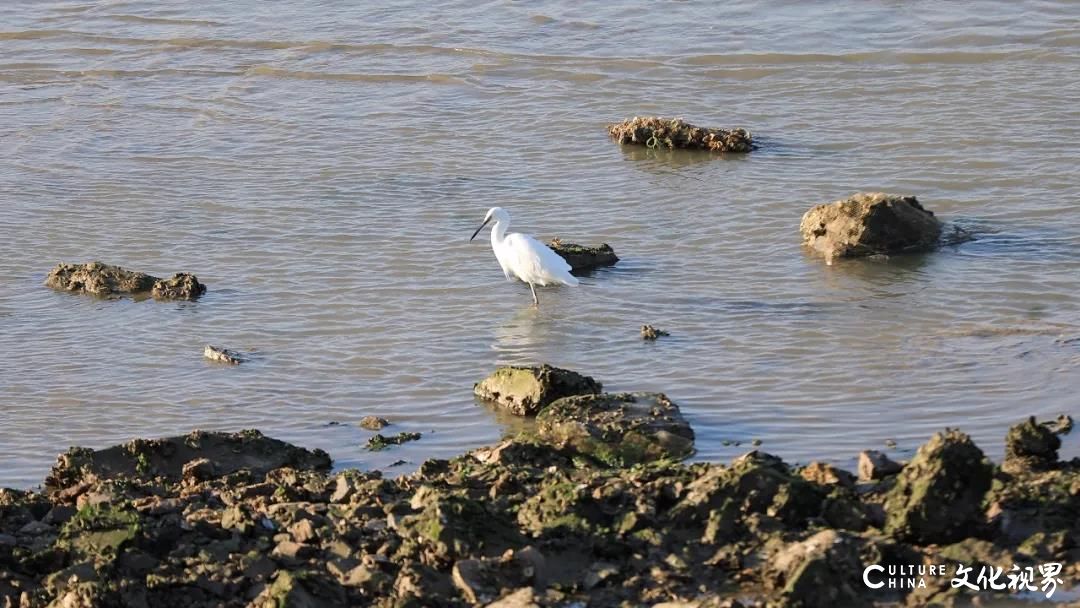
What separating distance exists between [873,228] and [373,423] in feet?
15.5

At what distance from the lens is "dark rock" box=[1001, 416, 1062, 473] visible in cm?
688

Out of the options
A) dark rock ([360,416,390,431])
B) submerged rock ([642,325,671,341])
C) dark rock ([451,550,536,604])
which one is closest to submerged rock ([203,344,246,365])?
dark rock ([360,416,390,431])

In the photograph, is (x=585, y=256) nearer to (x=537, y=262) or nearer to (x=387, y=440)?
(x=537, y=262)

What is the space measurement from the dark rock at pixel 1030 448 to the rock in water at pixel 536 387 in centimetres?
239

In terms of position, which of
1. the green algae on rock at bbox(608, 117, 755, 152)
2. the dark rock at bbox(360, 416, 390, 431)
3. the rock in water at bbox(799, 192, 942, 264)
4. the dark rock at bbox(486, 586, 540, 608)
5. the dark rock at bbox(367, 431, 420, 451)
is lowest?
the dark rock at bbox(367, 431, 420, 451)

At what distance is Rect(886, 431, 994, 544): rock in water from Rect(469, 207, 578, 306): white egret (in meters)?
5.50

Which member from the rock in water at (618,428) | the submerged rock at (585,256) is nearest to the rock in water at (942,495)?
the rock in water at (618,428)

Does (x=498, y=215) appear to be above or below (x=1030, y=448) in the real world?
above

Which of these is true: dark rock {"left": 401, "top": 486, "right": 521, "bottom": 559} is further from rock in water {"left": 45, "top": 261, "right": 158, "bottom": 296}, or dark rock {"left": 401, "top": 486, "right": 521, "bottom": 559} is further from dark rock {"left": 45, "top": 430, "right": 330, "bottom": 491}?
rock in water {"left": 45, "top": 261, "right": 158, "bottom": 296}

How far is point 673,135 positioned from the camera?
607 inches

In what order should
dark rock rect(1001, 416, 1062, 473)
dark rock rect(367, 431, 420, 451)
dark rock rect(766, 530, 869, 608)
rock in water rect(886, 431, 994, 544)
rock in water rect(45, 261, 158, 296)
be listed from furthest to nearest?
rock in water rect(45, 261, 158, 296)
dark rock rect(367, 431, 420, 451)
dark rock rect(1001, 416, 1062, 473)
rock in water rect(886, 431, 994, 544)
dark rock rect(766, 530, 869, 608)

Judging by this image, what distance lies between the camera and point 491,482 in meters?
6.80

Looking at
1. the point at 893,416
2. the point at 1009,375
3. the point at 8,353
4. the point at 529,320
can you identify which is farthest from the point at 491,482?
the point at 8,353

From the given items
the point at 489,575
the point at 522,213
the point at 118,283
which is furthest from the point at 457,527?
the point at 522,213
